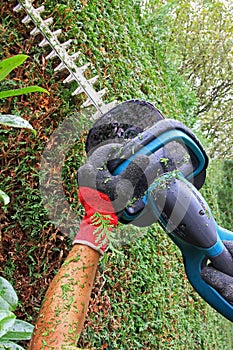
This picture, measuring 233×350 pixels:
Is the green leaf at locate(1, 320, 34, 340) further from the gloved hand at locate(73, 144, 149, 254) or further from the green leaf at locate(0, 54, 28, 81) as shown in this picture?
the green leaf at locate(0, 54, 28, 81)

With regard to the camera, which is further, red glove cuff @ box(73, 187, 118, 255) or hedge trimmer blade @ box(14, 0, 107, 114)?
hedge trimmer blade @ box(14, 0, 107, 114)

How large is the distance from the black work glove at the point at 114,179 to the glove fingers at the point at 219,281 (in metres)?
0.30

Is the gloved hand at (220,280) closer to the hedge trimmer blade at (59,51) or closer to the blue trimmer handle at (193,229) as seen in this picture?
the blue trimmer handle at (193,229)

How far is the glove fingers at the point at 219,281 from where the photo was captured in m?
0.95

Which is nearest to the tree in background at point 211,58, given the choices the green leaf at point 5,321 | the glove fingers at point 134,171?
the glove fingers at point 134,171

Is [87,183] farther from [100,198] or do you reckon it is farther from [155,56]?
[155,56]

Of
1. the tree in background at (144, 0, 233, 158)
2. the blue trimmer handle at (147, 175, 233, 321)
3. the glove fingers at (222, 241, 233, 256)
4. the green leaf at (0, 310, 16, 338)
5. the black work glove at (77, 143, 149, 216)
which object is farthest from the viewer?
the tree in background at (144, 0, 233, 158)

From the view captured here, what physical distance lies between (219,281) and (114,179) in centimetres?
36

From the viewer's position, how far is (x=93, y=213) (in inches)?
32.9

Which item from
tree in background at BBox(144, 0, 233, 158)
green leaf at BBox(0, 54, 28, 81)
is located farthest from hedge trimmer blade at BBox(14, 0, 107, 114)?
tree in background at BBox(144, 0, 233, 158)

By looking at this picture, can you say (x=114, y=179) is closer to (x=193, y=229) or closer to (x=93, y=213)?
(x=93, y=213)

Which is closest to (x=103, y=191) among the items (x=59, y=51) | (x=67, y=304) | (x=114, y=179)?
(x=114, y=179)

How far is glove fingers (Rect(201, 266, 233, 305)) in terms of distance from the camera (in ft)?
3.12

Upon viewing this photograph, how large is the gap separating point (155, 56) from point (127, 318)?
3041 millimetres
